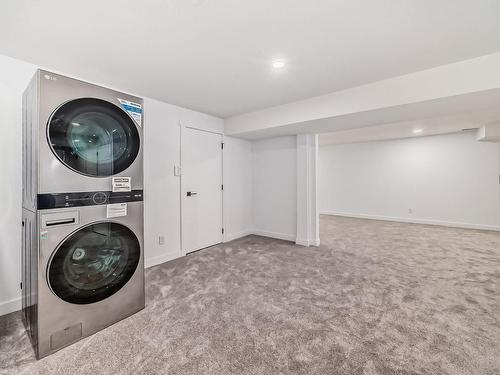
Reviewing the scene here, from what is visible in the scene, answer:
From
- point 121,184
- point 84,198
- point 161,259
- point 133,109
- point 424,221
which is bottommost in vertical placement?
point 161,259

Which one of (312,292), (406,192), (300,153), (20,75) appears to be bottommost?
(312,292)

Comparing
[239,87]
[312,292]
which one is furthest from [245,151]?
[312,292]

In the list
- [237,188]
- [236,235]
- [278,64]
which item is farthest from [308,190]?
[278,64]

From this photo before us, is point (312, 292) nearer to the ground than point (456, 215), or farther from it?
nearer to the ground

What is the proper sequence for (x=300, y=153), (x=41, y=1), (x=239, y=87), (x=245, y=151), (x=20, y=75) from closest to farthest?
(x=41, y=1), (x=20, y=75), (x=239, y=87), (x=300, y=153), (x=245, y=151)

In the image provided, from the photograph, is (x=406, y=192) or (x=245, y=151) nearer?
(x=245, y=151)

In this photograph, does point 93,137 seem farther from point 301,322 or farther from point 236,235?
point 236,235

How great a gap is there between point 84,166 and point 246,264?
2.22 meters

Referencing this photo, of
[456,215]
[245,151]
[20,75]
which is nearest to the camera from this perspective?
[20,75]

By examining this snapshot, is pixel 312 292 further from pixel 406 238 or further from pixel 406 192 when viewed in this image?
pixel 406 192

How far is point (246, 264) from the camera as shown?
3.08m

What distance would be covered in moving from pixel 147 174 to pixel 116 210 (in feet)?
4.45

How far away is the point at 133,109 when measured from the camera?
1.86 m

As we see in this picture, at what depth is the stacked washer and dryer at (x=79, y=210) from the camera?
4.74 ft
